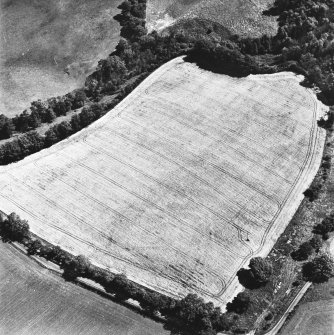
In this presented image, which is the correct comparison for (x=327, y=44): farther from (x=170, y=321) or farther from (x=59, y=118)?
(x=170, y=321)

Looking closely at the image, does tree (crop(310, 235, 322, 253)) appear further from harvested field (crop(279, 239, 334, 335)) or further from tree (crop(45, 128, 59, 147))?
tree (crop(45, 128, 59, 147))

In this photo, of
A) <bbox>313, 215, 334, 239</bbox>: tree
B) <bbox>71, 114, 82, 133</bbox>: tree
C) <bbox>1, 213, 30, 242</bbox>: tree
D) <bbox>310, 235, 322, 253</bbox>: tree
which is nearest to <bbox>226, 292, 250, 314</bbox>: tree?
<bbox>310, 235, 322, 253</bbox>: tree

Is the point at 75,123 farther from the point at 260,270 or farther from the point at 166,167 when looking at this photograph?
the point at 260,270

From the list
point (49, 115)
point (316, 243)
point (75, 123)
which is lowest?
point (49, 115)

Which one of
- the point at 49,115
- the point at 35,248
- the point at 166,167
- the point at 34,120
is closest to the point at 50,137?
the point at 34,120

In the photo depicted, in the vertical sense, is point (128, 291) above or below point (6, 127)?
below

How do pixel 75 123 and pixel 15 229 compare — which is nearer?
pixel 15 229

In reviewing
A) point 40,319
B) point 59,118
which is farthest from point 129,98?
point 40,319
